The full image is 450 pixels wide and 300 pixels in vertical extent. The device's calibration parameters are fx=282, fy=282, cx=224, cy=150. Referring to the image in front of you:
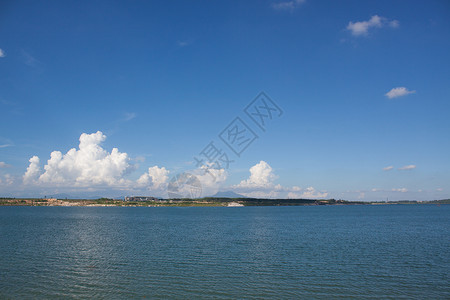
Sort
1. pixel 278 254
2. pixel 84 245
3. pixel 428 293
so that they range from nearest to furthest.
A: pixel 428 293
pixel 278 254
pixel 84 245

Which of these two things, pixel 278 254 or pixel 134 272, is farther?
pixel 278 254

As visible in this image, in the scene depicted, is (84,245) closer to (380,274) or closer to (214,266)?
(214,266)

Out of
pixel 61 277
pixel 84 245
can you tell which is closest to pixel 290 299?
pixel 61 277

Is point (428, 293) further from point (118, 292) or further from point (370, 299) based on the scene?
point (118, 292)

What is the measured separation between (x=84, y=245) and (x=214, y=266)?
32.1 metres

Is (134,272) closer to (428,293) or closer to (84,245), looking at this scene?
(84,245)

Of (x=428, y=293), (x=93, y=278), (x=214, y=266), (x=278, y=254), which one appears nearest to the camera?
(x=428, y=293)


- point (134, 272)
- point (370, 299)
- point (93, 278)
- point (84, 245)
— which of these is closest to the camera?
point (370, 299)

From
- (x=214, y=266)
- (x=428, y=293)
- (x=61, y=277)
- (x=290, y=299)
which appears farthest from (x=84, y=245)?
(x=428, y=293)

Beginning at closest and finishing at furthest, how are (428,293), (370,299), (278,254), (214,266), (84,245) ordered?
1. (370,299)
2. (428,293)
3. (214,266)
4. (278,254)
5. (84,245)

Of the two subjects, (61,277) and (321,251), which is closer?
(61,277)

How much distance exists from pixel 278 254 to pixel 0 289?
1508 inches

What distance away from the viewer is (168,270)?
37938 mm

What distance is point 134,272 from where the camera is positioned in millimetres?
36938
